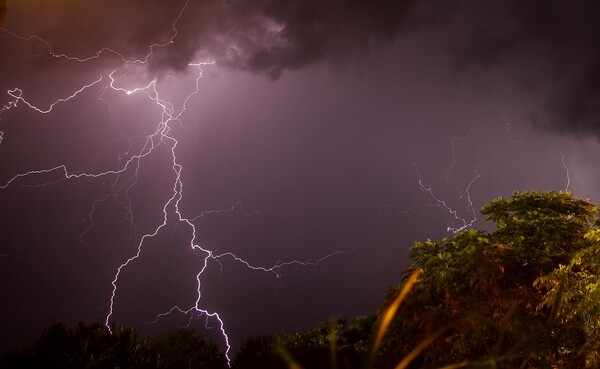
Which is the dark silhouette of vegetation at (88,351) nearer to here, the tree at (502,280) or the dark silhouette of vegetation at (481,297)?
the dark silhouette of vegetation at (481,297)

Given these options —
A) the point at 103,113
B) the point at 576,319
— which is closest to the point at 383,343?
the point at 576,319

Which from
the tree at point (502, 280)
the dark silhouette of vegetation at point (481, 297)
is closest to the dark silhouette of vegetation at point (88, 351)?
the dark silhouette of vegetation at point (481, 297)

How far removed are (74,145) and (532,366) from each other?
54326 millimetres

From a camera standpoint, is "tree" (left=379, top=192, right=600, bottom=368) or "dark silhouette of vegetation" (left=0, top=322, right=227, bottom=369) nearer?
"tree" (left=379, top=192, right=600, bottom=368)

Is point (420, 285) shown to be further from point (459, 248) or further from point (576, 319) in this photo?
point (576, 319)

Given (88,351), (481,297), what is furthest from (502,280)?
(88,351)

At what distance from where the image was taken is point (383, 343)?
1081 cm

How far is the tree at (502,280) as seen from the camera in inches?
314

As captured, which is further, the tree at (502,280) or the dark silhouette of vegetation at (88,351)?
the dark silhouette of vegetation at (88,351)

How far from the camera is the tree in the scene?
7965 mm

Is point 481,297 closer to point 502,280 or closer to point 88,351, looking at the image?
point 502,280

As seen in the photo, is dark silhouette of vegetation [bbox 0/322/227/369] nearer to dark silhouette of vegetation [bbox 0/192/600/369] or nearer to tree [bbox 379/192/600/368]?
dark silhouette of vegetation [bbox 0/192/600/369]

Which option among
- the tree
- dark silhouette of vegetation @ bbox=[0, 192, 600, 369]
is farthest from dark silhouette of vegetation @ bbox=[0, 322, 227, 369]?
the tree

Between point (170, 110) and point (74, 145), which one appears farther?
point (170, 110)
